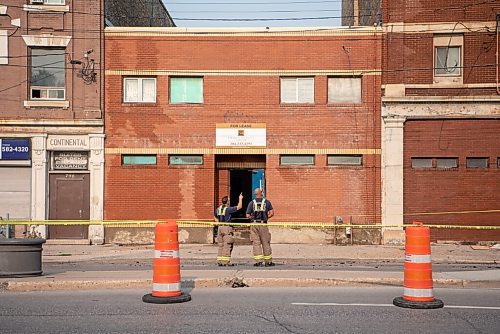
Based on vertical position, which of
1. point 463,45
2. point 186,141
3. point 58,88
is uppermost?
point 463,45

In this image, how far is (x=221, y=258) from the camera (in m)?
A: 15.6

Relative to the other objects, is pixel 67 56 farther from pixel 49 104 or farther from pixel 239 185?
pixel 239 185

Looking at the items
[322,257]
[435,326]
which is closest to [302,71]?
[322,257]

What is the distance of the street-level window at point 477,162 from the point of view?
23.3 meters

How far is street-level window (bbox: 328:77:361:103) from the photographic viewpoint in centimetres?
2394

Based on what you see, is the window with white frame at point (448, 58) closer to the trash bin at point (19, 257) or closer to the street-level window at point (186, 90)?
the street-level window at point (186, 90)

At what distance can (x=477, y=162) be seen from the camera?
2331cm

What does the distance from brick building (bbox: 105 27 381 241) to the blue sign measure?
116 inches

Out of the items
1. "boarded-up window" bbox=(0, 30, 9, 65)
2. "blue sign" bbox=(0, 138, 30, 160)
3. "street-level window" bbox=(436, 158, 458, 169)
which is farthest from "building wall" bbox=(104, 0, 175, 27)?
"street-level window" bbox=(436, 158, 458, 169)

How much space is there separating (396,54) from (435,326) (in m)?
16.6

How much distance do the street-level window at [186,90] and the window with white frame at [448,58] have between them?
8.82 m

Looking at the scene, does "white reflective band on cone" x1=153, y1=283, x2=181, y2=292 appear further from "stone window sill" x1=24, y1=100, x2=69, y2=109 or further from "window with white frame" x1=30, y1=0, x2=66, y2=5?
Answer: "window with white frame" x1=30, y1=0, x2=66, y2=5

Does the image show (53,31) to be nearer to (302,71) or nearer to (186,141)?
(186,141)

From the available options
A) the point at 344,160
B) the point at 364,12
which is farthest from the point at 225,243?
the point at 364,12
